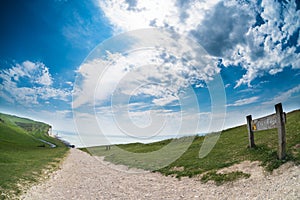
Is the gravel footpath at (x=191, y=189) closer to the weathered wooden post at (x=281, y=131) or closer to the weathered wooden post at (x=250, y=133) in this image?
the weathered wooden post at (x=281, y=131)

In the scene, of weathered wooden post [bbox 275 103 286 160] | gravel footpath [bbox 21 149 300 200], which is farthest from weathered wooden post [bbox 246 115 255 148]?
weathered wooden post [bbox 275 103 286 160]

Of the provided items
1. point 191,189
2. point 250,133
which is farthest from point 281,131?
point 191,189

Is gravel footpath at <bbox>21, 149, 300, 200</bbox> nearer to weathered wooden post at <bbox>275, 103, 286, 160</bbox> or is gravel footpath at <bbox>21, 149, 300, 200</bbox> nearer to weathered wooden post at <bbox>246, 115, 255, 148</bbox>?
weathered wooden post at <bbox>275, 103, 286, 160</bbox>

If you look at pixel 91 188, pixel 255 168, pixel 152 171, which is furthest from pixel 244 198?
pixel 152 171

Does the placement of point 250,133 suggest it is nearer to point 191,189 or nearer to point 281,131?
point 281,131

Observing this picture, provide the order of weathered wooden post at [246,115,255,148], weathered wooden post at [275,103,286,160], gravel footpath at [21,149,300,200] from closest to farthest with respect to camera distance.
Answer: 1. gravel footpath at [21,149,300,200]
2. weathered wooden post at [275,103,286,160]
3. weathered wooden post at [246,115,255,148]

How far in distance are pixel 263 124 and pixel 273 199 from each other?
8.00 metres

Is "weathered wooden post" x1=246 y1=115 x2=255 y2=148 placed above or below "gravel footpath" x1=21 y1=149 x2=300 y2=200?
above

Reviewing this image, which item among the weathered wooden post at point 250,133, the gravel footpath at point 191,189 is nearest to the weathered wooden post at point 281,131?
the gravel footpath at point 191,189

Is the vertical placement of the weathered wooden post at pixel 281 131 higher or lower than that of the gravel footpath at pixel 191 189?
higher

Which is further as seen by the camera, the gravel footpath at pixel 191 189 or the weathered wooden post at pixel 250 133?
the weathered wooden post at pixel 250 133

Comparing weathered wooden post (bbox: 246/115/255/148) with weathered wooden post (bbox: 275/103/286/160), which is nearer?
weathered wooden post (bbox: 275/103/286/160)

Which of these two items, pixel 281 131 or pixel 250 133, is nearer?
pixel 281 131

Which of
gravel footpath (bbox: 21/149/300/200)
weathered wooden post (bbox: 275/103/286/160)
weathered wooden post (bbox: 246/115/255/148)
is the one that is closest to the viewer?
gravel footpath (bbox: 21/149/300/200)
